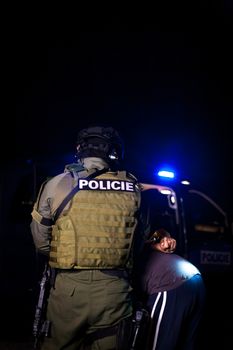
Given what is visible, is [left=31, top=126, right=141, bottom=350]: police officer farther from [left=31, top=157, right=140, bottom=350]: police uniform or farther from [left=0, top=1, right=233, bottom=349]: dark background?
[left=0, top=1, right=233, bottom=349]: dark background

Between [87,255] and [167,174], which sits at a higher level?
[167,174]

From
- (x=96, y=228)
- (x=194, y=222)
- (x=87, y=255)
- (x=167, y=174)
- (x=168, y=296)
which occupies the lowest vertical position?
(x=168, y=296)

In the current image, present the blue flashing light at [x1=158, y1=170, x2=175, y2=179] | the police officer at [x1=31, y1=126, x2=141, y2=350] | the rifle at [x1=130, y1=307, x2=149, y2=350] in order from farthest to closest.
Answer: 1. the blue flashing light at [x1=158, y1=170, x2=175, y2=179]
2. the rifle at [x1=130, y1=307, x2=149, y2=350]
3. the police officer at [x1=31, y1=126, x2=141, y2=350]

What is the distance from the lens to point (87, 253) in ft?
8.23

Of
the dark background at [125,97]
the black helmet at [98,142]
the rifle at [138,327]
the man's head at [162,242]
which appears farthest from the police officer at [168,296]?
the dark background at [125,97]

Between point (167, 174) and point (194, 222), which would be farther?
point (194, 222)

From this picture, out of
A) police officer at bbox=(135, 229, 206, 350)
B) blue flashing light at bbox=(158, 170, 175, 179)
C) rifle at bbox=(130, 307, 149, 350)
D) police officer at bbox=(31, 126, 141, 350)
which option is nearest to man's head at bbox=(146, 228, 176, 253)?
police officer at bbox=(135, 229, 206, 350)

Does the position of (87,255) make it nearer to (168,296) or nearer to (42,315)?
(42,315)

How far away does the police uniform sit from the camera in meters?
2.51

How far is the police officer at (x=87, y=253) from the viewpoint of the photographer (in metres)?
2.51

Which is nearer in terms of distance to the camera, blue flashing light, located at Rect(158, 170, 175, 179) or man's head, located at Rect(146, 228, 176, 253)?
man's head, located at Rect(146, 228, 176, 253)

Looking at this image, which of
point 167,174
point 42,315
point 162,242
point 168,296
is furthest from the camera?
point 167,174

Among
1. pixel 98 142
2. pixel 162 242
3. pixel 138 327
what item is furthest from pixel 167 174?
pixel 138 327

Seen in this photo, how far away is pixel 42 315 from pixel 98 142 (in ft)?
3.58
